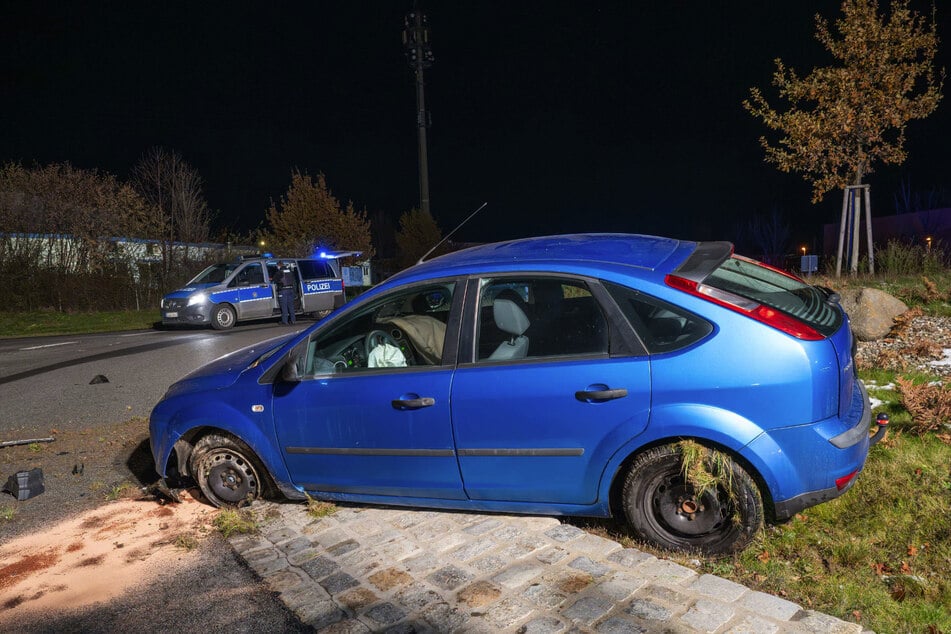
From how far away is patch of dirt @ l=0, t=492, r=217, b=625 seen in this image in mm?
3252

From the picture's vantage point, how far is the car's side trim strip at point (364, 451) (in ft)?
11.6

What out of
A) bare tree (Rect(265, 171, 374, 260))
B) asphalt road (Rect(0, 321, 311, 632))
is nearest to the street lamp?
bare tree (Rect(265, 171, 374, 260))

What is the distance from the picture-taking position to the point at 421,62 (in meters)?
27.8

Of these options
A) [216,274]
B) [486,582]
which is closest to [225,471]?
[486,582]

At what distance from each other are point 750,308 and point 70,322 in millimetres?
21567

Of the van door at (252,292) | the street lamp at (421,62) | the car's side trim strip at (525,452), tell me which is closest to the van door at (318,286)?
the van door at (252,292)

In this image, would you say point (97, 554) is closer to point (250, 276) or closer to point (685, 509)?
point (685, 509)

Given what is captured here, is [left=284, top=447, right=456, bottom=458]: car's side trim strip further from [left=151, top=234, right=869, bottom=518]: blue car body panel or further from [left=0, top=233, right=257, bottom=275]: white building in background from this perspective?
[left=0, top=233, right=257, bottom=275]: white building in background

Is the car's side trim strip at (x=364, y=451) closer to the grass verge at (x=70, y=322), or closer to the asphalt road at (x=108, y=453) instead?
the asphalt road at (x=108, y=453)

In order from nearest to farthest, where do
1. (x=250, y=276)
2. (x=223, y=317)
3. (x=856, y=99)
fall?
(x=856, y=99)
(x=223, y=317)
(x=250, y=276)

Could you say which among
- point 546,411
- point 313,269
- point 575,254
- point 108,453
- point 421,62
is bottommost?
point 108,453

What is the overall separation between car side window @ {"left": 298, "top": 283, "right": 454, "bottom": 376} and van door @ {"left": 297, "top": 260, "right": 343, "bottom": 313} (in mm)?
13418

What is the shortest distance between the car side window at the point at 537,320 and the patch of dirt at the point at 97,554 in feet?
7.03

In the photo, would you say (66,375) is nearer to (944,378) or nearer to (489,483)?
(489,483)
